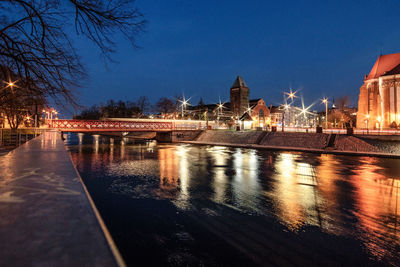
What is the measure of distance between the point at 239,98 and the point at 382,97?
185ft

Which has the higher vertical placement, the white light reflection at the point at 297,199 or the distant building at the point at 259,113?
the distant building at the point at 259,113

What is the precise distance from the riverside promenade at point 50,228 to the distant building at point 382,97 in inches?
2435

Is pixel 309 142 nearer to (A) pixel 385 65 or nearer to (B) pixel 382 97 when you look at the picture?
(B) pixel 382 97

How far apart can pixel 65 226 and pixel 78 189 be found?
6.09 ft

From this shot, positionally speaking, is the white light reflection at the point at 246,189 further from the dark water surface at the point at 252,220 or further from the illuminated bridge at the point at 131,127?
the illuminated bridge at the point at 131,127

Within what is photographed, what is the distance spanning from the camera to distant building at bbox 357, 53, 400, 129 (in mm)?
51906

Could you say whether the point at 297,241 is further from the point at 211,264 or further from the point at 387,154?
the point at 387,154

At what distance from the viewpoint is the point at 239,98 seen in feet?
343

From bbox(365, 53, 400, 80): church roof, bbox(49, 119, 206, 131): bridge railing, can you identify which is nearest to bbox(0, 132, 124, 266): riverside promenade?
bbox(49, 119, 206, 131): bridge railing

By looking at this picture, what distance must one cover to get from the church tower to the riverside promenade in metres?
101

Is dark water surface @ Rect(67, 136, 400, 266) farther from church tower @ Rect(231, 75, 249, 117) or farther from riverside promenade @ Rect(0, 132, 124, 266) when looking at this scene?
church tower @ Rect(231, 75, 249, 117)

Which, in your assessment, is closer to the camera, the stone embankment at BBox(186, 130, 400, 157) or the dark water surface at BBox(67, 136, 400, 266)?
the dark water surface at BBox(67, 136, 400, 266)

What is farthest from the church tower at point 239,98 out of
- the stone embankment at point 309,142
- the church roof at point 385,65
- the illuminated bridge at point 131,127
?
the stone embankment at point 309,142

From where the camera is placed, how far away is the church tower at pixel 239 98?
342ft
